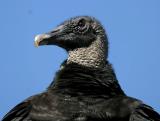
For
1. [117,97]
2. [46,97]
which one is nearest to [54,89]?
[46,97]

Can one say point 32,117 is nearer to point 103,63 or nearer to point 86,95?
point 86,95

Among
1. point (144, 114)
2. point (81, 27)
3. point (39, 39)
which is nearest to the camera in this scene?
point (144, 114)

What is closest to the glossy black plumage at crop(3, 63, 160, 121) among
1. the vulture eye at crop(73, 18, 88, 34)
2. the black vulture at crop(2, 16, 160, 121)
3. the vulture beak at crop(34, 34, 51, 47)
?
the black vulture at crop(2, 16, 160, 121)

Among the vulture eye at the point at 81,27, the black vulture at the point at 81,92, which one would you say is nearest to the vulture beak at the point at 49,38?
the black vulture at the point at 81,92

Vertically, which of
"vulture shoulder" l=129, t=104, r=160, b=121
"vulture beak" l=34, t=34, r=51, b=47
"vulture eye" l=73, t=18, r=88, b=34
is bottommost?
"vulture shoulder" l=129, t=104, r=160, b=121

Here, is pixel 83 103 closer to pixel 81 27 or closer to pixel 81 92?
pixel 81 92

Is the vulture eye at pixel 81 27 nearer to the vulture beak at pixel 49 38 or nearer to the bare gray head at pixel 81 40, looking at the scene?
the bare gray head at pixel 81 40

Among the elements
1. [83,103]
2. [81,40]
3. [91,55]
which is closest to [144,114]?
[83,103]

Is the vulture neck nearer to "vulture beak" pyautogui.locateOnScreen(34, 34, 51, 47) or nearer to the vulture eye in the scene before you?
the vulture eye
